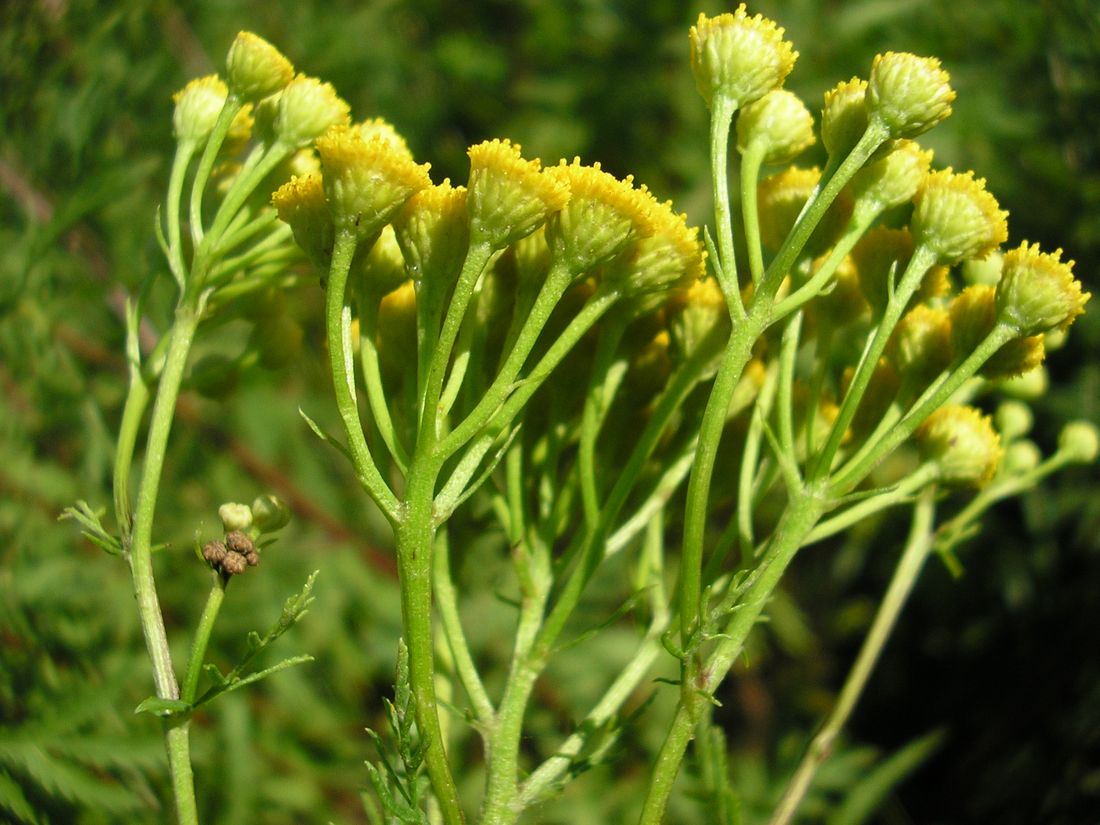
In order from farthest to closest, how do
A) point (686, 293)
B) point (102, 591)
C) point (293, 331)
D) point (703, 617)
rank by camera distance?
point (102, 591), point (293, 331), point (686, 293), point (703, 617)

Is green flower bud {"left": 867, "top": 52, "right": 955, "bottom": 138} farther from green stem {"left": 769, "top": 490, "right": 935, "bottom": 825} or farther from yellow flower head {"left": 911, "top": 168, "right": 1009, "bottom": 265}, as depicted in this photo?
green stem {"left": 769, "top": 490, "right": 935, "bottom": 825}

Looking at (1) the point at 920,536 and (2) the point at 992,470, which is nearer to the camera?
(2) the point at 992,470

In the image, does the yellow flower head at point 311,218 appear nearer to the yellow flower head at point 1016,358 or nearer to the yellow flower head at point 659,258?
the yellow flower head at point 659,258

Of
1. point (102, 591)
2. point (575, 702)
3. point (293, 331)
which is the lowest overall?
point (575, 702)

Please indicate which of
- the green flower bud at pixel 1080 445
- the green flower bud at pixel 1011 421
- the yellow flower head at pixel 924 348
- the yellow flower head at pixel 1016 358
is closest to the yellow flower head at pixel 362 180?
the yellow flower head at pixel 924 348

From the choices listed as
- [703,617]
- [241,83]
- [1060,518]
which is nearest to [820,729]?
[703,617]

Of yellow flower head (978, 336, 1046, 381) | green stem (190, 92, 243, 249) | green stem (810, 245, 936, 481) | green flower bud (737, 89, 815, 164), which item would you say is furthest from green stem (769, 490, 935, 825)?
green stem (190, 92, 243, 249)

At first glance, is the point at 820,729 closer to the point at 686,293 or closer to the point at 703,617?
the point at 703,617
